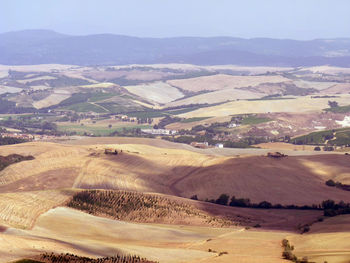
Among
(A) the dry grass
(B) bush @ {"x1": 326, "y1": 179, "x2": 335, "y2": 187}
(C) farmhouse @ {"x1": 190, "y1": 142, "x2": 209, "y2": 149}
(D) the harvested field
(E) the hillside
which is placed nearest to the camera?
(D) the harvested field

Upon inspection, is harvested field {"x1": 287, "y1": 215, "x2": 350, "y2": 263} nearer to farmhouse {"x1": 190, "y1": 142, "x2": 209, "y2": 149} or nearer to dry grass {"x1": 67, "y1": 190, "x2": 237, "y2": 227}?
dry grass {"x1": 67, "y1": 190, "x2": 237, "y2": 227}

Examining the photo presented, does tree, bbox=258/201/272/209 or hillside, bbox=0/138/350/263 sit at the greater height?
hillside, bbox=0/138/350/263

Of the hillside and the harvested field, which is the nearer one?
the harvested field

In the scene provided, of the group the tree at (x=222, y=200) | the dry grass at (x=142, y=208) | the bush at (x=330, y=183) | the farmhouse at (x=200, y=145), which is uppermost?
the bush at (x=330, y=183)

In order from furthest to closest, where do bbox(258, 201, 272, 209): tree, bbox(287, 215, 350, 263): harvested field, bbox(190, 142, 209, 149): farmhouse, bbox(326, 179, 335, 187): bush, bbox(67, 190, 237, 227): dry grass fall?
1. bbox(190, 142, 209, 149): farmhouse
2. bbox(326, 179, 335, 187): bush
3. bbox(258, 201, 272, 209): tree
4. bbox(67, 190, 237, 227): dry grass
5. bbox(287, 215, 350, 263): harvested field

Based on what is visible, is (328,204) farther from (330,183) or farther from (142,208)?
(142,208)

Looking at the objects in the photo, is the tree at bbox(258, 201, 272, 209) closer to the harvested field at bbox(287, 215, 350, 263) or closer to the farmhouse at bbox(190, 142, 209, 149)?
the harvested field at bbox(287, 215, 350, 263)

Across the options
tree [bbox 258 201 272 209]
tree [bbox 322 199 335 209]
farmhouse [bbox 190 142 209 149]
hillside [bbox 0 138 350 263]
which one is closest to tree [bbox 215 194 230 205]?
hillside [bbox 0 138 350 263]

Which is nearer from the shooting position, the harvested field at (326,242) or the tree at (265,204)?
the harvested field at (326,242)

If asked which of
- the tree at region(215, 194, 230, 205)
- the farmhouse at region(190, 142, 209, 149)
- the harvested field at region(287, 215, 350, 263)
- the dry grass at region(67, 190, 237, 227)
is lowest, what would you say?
the farmhouse at region(190, 142, 209, 149)

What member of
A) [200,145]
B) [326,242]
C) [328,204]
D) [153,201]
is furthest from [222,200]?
[200,145]

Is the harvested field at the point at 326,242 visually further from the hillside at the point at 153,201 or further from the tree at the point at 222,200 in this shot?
the tree at the point at 222,200

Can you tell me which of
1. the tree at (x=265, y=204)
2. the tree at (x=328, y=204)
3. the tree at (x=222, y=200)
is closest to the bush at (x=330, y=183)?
the tree at (x=328, y=204)

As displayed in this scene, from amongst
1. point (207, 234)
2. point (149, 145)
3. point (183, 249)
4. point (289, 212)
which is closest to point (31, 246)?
point (183, 249)
